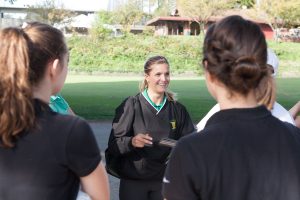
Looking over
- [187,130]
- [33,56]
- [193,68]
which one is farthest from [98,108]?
[193,68]

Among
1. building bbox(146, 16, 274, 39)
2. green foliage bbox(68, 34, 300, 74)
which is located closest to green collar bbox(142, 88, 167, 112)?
green foliage bbox(68, 34, 300, 74)

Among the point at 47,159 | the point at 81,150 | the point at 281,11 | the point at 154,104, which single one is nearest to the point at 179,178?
the point at 81,150

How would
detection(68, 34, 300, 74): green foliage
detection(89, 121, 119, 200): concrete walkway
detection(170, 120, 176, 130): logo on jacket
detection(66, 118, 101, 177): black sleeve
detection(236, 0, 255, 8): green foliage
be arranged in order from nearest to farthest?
1. detection(66, 118, 101, 177): black sleeve
2. detection(170, 120, 176, 130): logo on jacket
3. detection(89, 121, 119, 200): concrete walkway
4. detection(68, 34, 300, 74): green foliage
5. detection(236, 0, 255, 8): green foliage

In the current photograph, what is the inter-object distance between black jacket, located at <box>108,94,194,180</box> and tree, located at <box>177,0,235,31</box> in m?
58.8

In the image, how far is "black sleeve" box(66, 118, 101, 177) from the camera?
2168 mm

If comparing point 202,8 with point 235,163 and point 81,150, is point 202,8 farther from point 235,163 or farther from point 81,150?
point 235,163

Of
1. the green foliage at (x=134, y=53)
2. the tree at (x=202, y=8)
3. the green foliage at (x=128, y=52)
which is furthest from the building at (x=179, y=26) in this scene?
the green foliage at (x=128, y=52)

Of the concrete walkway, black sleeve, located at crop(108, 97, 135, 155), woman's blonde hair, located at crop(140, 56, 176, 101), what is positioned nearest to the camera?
black sleeve, located at crop(108, 97, 135, 155)

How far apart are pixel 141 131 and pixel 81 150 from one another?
2300mm

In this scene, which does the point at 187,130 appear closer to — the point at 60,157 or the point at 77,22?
the point at 60,157

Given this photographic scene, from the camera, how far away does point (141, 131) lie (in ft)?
14.6

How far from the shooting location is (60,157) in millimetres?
2172

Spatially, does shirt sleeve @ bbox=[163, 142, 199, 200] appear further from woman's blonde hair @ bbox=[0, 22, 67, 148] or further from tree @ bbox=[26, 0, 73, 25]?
tree @ bbox=[26, 0, 73, 25]

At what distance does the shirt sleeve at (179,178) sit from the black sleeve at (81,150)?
1.29ft
